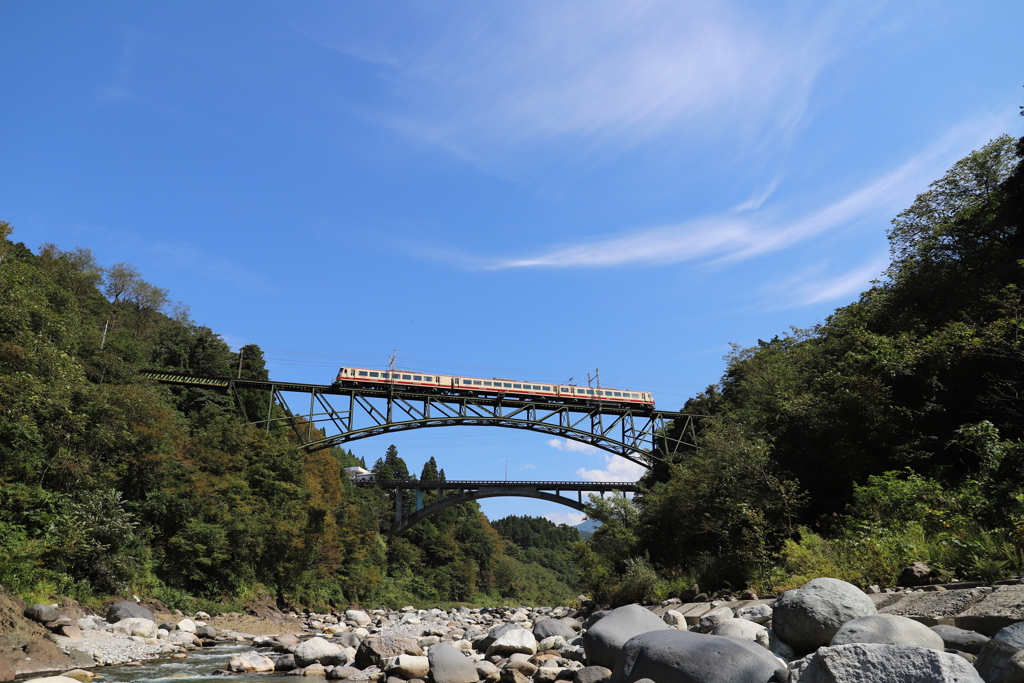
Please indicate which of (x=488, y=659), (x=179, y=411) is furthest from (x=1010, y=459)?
(x=179, y=411)

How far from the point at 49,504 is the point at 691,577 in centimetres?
1638

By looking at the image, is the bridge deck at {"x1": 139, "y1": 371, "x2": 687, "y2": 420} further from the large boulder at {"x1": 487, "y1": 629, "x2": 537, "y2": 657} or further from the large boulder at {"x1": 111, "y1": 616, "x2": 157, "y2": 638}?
the large boulder at {"x1": 487, "y1": 629, "x2": 537, "y2": 657}

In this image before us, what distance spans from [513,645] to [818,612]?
6054mm

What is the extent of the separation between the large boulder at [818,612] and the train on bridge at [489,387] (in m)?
28.1

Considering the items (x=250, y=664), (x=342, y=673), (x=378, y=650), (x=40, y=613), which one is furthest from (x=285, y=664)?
(x=40, y=613)

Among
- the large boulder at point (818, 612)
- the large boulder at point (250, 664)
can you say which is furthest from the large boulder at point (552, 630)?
the large boulder at point (818, 612)

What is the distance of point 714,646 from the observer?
212 inches

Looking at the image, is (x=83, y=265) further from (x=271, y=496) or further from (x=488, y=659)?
(x=488, y=659)

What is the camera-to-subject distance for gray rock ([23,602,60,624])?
1248 centimetres

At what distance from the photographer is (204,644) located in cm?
1508

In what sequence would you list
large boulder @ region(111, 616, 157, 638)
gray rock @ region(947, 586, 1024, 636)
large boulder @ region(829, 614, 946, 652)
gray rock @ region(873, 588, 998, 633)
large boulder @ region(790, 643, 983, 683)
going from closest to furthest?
large boulder @ region(790, 643, 983, 683)
large boulder @ region(829, 614, 946, 652)
gray rock @ region(947, 586, 1024, 636)
gray rock @ region(873, 588, 998, 633)
large boulder @ region(111, 616, 157, 638)

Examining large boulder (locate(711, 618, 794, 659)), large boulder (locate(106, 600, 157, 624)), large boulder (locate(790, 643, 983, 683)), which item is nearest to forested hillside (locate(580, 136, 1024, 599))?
large boulder (locate(711, 618, 794, 659))

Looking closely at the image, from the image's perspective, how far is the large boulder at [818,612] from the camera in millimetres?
5883

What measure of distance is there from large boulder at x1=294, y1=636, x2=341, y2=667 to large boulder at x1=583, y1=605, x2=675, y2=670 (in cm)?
548
